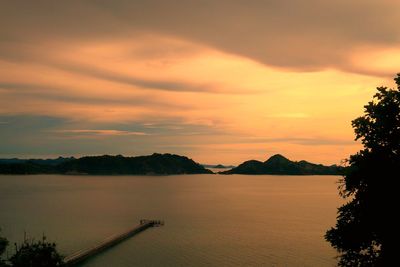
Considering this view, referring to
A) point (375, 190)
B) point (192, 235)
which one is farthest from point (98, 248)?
point (375, 190)

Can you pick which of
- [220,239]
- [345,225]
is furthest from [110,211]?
[345,225]

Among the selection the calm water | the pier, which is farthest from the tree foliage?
the calm water

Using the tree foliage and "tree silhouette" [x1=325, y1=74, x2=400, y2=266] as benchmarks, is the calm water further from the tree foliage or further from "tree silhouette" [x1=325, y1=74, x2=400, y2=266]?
"tree silhouette" [x1=325, y1=74, x2=400, y2=266]

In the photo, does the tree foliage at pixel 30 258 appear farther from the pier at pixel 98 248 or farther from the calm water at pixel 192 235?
the calm water at pixel 192 235

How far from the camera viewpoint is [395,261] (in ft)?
93.2

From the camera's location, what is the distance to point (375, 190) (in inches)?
1204

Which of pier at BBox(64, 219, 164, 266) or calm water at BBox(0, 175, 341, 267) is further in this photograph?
calm water at BBox(0, 175, 341, 267)

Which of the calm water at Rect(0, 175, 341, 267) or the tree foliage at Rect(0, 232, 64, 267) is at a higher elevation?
the tree foliage at Rect(0, 232, 64, 267)

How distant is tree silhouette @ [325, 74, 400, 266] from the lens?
29344 millimetres

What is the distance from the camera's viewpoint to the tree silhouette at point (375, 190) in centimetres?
2934

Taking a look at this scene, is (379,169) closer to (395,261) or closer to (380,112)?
(380,112)

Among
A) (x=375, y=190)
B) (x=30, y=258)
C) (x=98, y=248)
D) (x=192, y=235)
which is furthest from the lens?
(x=192, y=235)

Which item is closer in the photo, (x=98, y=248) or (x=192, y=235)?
(x=98, y=248)

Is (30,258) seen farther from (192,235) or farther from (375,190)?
(192,235)
